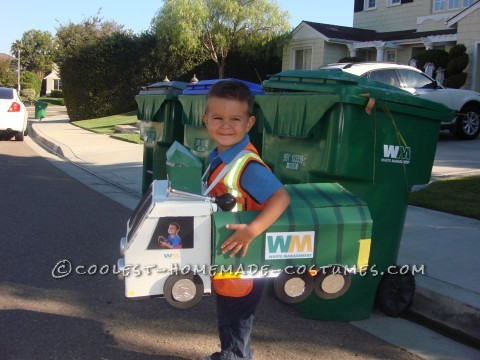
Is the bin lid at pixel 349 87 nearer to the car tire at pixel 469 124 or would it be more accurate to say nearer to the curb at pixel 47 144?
the car tire at pixel 469 124

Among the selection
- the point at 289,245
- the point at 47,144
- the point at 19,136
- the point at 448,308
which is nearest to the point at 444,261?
the point at 448,308

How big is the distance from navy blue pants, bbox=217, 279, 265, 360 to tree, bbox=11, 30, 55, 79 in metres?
88.4

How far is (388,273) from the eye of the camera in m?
4.05

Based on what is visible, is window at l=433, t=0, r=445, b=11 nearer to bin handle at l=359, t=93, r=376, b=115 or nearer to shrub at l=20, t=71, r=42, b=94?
bin handle at l=359, t=93, r=376, b=115

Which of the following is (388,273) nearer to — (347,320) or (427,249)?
(347,320)

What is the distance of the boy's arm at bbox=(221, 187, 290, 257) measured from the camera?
248 centimetres

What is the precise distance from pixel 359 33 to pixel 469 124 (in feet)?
40.0

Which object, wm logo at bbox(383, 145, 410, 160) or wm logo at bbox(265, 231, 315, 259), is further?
wm logo at bbox(383, 145, 410, 160)

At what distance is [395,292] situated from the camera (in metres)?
4.12

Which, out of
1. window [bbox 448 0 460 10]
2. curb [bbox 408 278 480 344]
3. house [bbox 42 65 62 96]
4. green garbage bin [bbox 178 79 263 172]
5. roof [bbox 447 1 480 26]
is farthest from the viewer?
house [bbox 42 65 62 96]

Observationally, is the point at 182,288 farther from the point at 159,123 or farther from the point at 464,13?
the point at 464,13

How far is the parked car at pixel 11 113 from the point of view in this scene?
15414mm

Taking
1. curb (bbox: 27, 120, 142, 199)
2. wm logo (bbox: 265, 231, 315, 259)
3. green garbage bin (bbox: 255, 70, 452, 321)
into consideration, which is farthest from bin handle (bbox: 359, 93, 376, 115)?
curb (bbox: 27, 120, 142, 199)

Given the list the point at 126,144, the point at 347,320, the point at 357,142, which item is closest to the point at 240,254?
the point at 357,142
